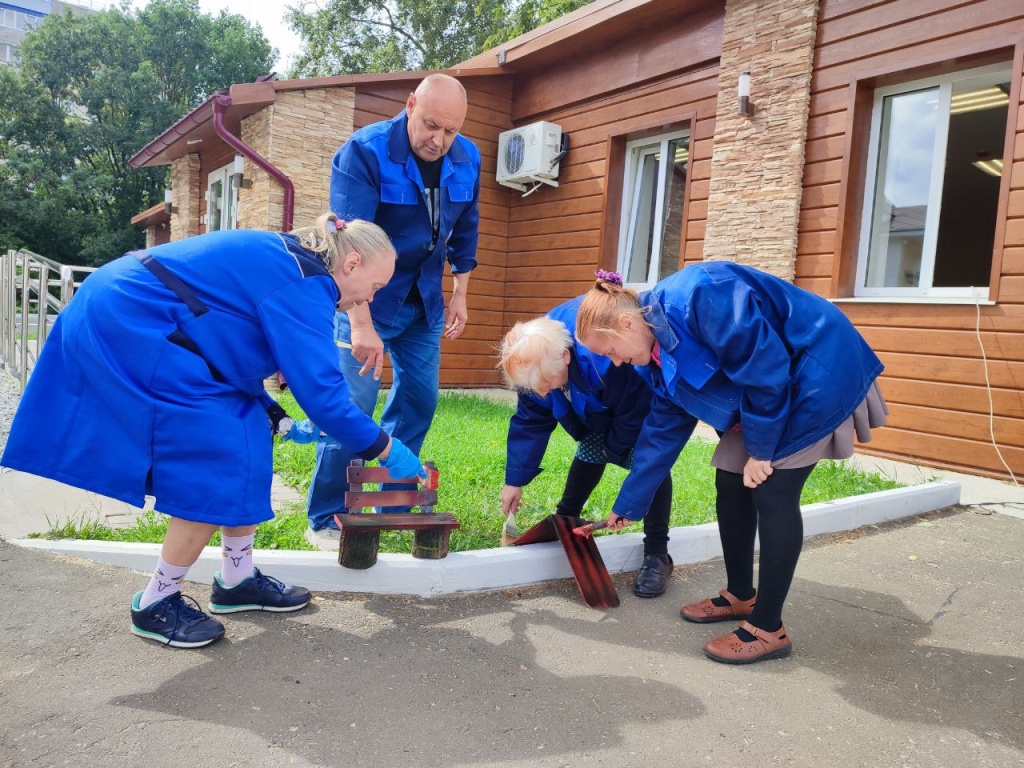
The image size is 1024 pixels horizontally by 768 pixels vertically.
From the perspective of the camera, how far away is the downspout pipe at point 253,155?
28.1 feet

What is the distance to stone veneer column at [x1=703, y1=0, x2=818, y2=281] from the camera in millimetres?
6562

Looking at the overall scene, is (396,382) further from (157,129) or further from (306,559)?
(157,129)

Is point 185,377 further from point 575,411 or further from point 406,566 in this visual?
point 575,411

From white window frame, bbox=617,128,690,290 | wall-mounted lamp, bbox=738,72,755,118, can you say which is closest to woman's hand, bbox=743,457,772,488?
wall-mounted lamp, bbox=738,72,755,118

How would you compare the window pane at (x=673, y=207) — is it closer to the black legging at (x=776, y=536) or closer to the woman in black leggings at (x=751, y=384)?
the woman in black leggings at (x=751, y=384)

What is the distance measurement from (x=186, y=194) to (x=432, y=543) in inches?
455

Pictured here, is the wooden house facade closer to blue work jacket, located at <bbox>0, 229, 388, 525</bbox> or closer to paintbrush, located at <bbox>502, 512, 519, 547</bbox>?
paintbrush, located at <bbox>502, 512, 519, 547</bbox>

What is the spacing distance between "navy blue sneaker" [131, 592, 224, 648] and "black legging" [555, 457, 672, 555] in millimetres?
1524

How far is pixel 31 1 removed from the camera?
69.2m

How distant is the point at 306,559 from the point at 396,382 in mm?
913

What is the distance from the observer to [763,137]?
6852 millimetres

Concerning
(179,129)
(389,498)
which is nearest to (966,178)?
(389,498)

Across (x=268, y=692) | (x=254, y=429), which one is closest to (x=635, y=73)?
(x=254, y=429)

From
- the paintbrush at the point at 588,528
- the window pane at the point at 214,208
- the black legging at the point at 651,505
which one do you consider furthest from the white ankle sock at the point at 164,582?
the window pane at the point at 214,208
